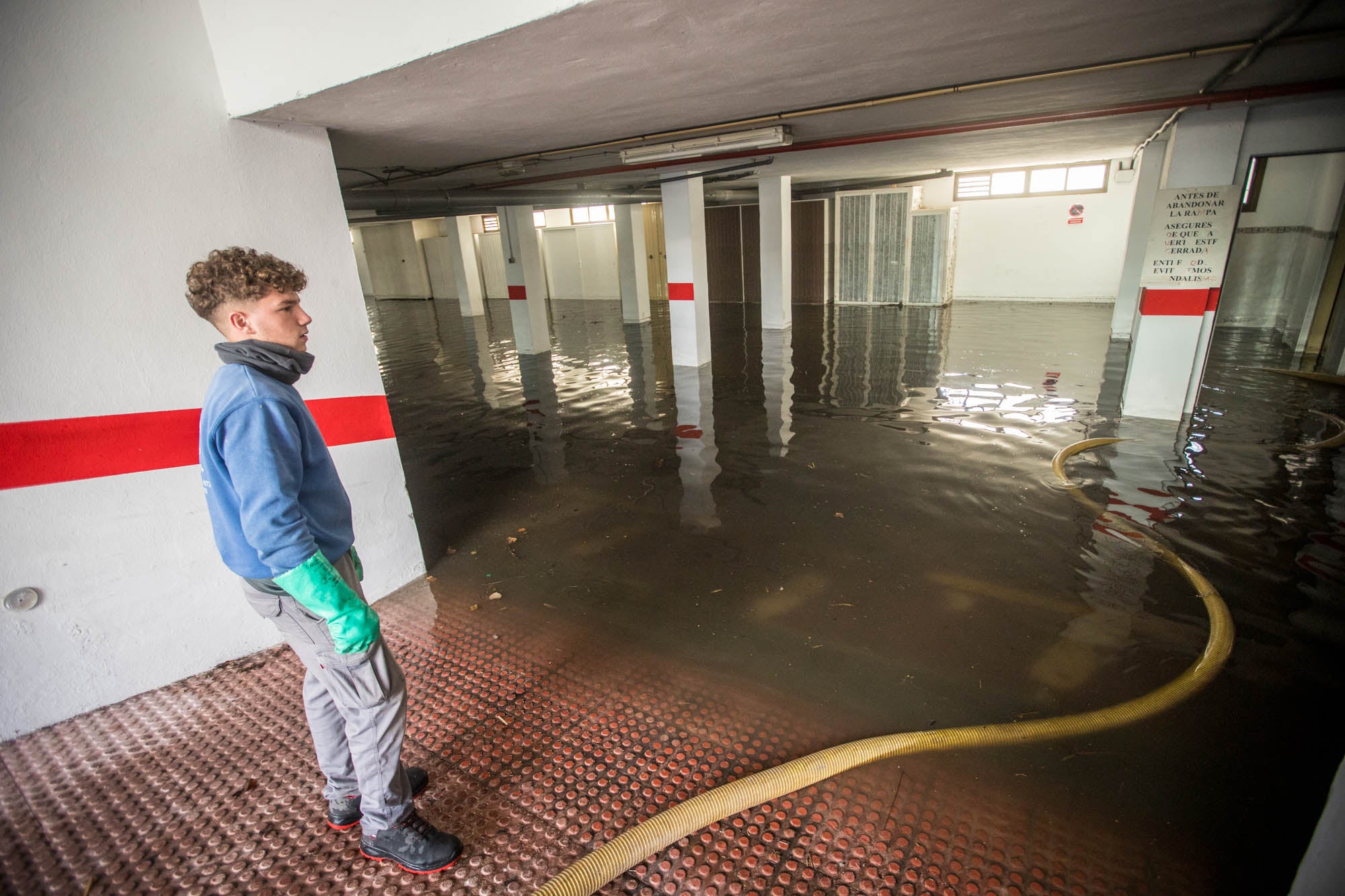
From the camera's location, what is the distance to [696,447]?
5.52m

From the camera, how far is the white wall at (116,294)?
2248mm

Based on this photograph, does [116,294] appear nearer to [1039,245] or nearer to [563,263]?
[1039,245]

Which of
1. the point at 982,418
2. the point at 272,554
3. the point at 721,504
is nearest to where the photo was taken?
the point at 272,554

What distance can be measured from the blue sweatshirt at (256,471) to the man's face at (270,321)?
0.13 m

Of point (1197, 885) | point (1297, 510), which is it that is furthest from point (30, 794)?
point (1297, 510)

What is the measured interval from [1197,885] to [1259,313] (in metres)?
12.3

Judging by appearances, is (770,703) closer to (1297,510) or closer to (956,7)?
(956,7)

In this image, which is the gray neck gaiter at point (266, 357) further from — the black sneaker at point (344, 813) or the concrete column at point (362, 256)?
the concrete column at point (362, 256)

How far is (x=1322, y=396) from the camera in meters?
6.35

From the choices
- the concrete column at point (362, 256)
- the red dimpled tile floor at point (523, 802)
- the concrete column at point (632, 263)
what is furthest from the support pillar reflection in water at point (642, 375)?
the concrete column at point (362, 256)

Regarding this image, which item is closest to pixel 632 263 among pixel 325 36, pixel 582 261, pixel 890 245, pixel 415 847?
pixel 890 245

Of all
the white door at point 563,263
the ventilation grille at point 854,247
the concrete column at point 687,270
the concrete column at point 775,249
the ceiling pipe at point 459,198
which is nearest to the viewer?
the ceiling pipe at point 459,198

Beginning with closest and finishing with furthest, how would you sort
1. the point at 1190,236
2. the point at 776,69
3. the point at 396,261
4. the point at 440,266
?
the point at 776,69
the point at 1190,236
the point at 440,266
the point at 396,261

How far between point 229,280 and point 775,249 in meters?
10.1
